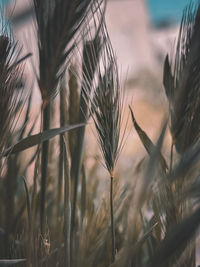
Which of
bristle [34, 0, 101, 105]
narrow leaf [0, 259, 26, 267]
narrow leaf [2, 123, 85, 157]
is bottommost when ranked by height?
narrow leaf [0, 259, 26, 267]

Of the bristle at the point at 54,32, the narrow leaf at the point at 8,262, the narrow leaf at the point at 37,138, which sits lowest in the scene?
the narrow leaf at the point at 8,262

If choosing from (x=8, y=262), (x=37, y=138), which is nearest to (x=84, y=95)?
(x=37, y=138)

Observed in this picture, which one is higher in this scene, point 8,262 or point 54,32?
point 54,32

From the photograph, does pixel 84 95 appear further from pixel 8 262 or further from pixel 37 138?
pixel 8 262

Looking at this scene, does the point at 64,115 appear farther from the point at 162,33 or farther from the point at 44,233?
the point at 162,33

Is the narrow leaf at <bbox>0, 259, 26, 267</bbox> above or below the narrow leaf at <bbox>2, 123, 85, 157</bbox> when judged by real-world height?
below

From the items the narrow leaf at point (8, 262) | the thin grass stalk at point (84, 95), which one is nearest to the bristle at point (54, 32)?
the thin grass stalk at point (84, 95)

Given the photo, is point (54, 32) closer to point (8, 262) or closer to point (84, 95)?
point (84, 95)

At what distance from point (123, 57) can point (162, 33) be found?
2923 millimetres

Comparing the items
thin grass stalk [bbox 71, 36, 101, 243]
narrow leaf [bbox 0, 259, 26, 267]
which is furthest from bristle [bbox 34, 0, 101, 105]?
narrow leaf [bbox 0, 259, 26, 267]

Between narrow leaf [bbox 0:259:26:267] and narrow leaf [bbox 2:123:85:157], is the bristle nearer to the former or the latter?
narrow leaf [bbox 2:123:85:157]

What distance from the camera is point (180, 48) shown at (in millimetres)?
380

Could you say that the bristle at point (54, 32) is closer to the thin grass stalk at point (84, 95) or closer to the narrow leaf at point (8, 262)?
the thin grass stalk at point (84, 95)

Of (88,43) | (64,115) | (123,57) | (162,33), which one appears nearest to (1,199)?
(64,115)
